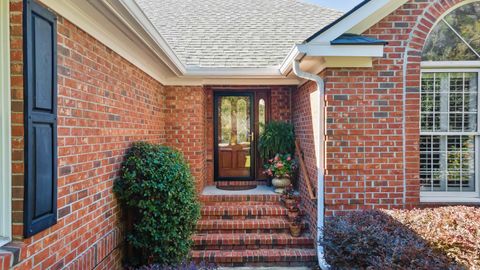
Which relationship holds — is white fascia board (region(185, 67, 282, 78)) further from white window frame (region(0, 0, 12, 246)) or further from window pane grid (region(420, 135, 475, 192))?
white window frame (region(0, 0, 12, 246))

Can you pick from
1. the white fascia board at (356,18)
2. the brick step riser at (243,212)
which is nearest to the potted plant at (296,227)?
the brick step riser at (243,212)

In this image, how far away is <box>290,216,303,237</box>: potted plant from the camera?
5113 mm

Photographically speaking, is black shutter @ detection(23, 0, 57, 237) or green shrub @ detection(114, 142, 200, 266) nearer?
black shutter @ detection(23, 0, 57, 237)

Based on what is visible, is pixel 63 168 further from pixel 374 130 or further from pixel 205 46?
pixel 205 46

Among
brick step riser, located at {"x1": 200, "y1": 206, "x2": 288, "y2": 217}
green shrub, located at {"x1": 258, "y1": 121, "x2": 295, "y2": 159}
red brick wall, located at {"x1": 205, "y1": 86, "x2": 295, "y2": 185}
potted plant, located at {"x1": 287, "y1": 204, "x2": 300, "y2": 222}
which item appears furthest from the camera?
red brick wall, located at {"x1": 205, "y1": 86, "x2": 295, "y2": 185}

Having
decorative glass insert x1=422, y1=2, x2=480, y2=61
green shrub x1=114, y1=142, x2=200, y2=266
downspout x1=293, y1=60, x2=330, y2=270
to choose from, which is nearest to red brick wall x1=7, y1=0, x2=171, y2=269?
green shrub x1=114, y1=142, x2=200, y2=266

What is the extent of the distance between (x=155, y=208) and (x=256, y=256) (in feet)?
6.45

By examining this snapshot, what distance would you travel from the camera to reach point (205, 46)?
6750mm

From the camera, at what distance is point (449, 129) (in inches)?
179

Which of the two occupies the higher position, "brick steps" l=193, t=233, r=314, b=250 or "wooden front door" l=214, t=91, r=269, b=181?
"wooden front door" l=214, t=91, r=269, b=181

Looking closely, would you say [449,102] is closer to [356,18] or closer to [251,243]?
[356,18]

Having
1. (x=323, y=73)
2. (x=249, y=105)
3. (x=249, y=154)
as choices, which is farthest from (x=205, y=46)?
(x=323, y=73)

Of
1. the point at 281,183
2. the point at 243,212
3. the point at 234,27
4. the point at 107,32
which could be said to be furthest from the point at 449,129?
the point at 234,27

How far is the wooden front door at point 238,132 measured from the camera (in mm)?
7383
